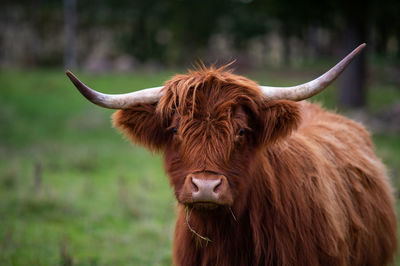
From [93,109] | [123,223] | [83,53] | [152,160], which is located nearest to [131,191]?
[123,223]

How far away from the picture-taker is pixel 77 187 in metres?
9.09

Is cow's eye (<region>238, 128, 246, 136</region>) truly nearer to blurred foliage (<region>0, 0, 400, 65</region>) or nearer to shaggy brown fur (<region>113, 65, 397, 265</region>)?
shaggy brown fur (<region>113, 65, 397, 265</region>)

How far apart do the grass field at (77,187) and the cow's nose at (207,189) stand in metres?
2.83

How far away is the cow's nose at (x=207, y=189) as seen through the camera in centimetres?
280

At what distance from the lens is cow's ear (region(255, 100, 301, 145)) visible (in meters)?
3.28

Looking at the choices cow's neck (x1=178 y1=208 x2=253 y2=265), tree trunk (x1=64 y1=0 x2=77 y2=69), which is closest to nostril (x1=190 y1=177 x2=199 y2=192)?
cow's neck (x1=178 y1=208 x2=253 y2=265)

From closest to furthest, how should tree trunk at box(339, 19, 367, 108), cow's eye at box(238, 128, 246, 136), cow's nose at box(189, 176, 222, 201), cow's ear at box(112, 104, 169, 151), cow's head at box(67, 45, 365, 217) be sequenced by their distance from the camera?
cow's nose at box(189, 176, 222, 201) → cow's head at box(67, 45, 365, 217) → cow's eye at box(238, 128, 246, 136) → cow's ear at box(112, 104, 169, 151) → tree trunk at box(339, 19, 367, 108)

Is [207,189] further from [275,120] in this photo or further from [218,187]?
[275,120]

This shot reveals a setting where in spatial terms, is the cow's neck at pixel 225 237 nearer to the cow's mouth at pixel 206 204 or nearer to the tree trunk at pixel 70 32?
the cow's mouth at pixel 206 204

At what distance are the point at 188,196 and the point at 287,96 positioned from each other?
3.37 ft

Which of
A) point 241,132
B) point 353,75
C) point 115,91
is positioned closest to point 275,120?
point 241,132

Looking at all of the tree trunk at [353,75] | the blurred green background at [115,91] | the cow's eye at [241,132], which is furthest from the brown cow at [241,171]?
the tree trunk at [353,75]

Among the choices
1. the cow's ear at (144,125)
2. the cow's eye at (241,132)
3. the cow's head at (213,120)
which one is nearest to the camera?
the cow's head at (213,120)

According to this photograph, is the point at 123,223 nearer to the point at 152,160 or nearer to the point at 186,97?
the point at 186,97
